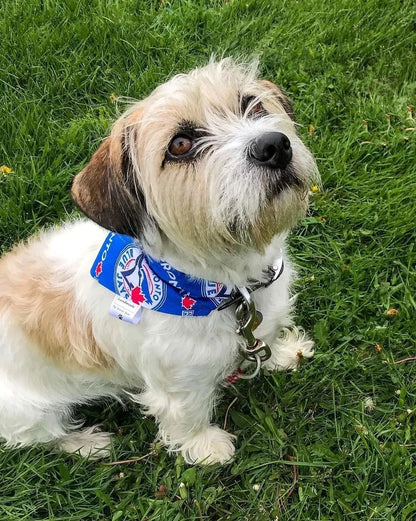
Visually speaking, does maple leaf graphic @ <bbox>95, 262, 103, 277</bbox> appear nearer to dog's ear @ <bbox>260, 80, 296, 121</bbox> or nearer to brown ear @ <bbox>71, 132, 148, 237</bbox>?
brown ear @ <bbox>71, 132, 148, 237</bbox>

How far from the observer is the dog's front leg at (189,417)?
3.15 metres

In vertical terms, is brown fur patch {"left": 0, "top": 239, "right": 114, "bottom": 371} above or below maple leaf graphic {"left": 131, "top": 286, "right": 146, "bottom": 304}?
below

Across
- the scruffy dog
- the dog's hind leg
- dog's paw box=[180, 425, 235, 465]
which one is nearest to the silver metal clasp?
the scruffy dog

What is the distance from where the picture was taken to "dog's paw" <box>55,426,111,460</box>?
375 cm

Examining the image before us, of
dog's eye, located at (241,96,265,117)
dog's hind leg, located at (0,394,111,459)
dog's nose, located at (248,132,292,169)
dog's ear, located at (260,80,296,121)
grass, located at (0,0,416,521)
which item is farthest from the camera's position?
grass, located at (0,0,416,521)

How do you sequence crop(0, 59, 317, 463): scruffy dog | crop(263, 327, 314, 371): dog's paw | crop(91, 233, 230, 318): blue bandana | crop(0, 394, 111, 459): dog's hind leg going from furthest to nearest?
crop(263, 327, 314, 371): dog's paw, crop(0, 394, 111, 459): dog's hind leg, crop(91, 233, 230, 318): blue bandana, crop(0, 59, 317, 463): scruffy dog

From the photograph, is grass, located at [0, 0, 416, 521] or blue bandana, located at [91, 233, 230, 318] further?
grass, located at [0, 0, 416, 521]

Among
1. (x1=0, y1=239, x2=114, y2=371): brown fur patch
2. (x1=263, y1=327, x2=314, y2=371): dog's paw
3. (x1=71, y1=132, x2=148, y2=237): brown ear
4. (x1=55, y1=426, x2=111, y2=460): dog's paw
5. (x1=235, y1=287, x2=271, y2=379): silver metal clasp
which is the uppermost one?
(x1=71, y1=132, x2=148, y2=237): brown ear

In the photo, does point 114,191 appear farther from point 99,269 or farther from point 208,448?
point 208,448

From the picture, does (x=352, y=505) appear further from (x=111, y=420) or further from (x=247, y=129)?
(x=247, y=129)

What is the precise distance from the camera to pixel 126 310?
9.14 feet

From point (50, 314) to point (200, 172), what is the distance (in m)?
1.23

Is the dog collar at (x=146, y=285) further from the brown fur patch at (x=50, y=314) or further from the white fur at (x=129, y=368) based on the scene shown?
the brown fur patch at (x=50, y=314)

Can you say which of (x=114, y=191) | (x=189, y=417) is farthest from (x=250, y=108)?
(x=189, y=417)
